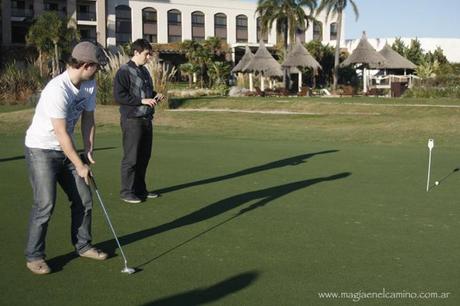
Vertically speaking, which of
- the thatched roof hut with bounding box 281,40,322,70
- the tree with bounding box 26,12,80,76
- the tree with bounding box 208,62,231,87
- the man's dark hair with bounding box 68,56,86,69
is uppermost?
the tree with bounding box 26,12,80,76

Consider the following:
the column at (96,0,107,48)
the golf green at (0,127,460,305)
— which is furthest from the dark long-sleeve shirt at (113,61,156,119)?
the column at (96,0,107,48)

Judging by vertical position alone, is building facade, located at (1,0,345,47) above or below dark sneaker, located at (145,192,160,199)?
above

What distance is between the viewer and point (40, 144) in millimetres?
4938

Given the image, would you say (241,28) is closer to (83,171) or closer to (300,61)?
(300,61)

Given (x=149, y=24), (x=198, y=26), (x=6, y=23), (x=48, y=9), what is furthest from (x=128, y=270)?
(x=198, y=26)

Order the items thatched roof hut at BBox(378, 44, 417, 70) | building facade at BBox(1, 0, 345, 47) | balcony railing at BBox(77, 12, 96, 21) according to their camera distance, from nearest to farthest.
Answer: thatched roof hut at BBox(378, 44, 417, 70)
building facade at BBox(1, 0, 345, 47)
balcony railing at BBox(77, 12, 96, 21)

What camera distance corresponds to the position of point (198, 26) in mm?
77625

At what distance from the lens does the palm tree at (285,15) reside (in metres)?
60.9

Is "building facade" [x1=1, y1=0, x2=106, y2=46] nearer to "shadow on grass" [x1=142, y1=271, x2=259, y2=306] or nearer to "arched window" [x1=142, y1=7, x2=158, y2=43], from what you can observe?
"arched window" [x1=142, y1=7, x2=158, y2=43]

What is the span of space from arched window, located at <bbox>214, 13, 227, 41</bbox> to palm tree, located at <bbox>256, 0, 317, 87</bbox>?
16.4 metres

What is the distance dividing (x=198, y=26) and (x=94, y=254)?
7437 cm

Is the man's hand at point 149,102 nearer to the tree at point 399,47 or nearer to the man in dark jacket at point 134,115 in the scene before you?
the man in dark jacket at point 134,115

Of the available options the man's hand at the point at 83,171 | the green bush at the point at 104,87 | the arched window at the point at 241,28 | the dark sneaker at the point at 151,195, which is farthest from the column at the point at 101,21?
the man's hand at the point at 83,171

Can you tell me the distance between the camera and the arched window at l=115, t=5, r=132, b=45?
71.8 meters
